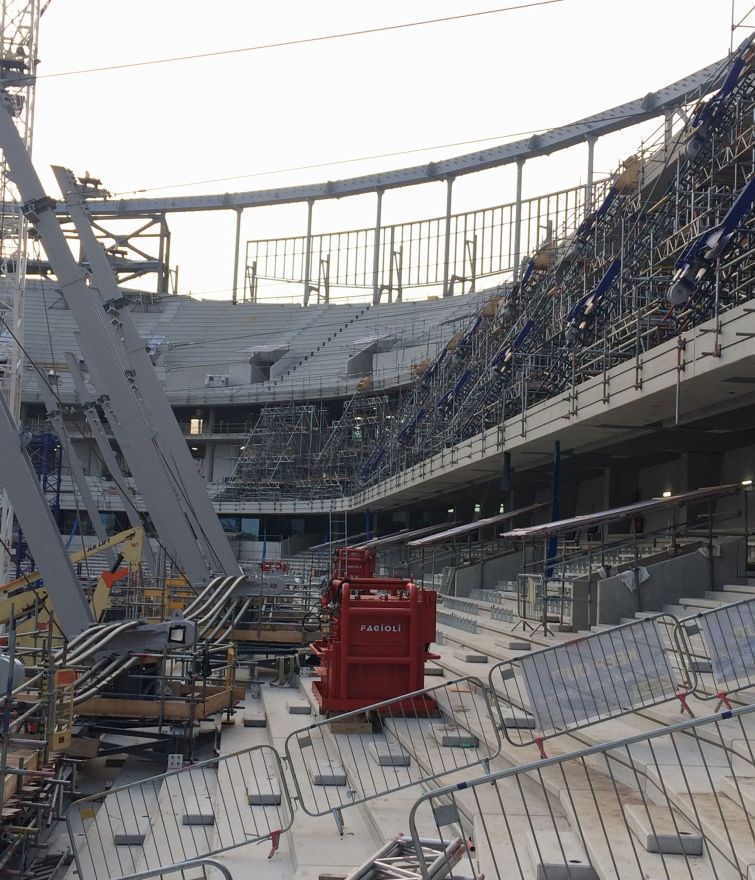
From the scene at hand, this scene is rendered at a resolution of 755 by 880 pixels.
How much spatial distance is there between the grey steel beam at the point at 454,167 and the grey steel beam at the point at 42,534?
142ft

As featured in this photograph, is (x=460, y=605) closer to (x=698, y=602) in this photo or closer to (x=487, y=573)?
(x=487, y=573)

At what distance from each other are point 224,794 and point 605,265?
21.0m

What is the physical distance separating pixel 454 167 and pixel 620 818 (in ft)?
228

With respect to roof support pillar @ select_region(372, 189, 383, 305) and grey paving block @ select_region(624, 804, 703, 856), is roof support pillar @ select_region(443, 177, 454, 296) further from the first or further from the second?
grey paving block @ select_region(624, 804, 703, 856)

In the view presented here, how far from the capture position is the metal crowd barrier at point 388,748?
30.9ft

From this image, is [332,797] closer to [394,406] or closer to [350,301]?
[394,406]

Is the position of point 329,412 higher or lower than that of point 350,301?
lower

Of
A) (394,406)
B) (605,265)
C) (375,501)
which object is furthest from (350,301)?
(605,265)

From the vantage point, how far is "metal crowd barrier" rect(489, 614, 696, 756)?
9.22 m

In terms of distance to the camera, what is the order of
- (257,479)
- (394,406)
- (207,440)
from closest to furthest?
(394,406) < (257,479) < (207,440)

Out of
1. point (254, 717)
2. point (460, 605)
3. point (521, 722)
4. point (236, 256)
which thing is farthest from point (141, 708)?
point (236, 256)

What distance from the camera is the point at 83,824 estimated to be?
9211 mm

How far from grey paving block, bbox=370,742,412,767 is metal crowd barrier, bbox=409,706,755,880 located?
60.2 inches

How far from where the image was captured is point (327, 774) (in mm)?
9797
